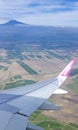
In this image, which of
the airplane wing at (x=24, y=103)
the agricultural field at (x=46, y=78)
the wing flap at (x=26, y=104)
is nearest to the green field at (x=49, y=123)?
the agricultural field at (x=46, y=78)

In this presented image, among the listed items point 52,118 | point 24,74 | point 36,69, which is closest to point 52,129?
point 52,118

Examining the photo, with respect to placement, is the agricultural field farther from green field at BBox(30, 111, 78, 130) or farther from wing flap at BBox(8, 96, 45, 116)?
wing flap at BBox(8, 96, 45, 116)

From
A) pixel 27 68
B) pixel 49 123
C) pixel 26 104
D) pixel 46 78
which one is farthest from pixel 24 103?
pixel 27 68

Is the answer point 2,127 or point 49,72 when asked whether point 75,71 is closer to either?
point 49,72

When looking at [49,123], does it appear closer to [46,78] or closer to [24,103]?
[24,103]

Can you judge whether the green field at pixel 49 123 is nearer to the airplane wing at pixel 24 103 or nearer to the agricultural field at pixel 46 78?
the agricultural field at pixel 46 78
